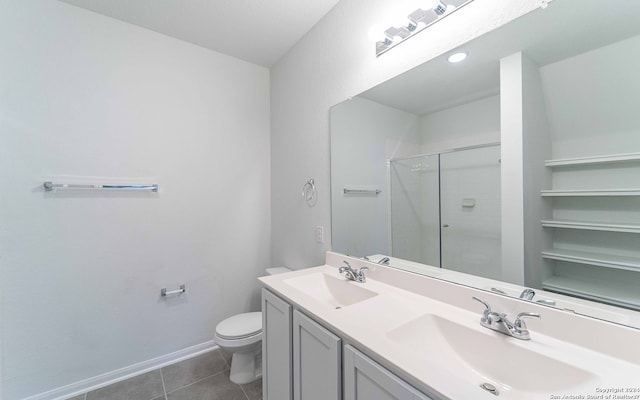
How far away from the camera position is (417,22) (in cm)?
120

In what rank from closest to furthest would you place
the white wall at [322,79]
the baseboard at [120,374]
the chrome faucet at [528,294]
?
1. the chrome faucet at [528,294]
2. the white wall at [322,79]
3. the baseboard at [120,374]

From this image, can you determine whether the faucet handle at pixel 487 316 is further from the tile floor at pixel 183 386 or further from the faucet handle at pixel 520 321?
the tile floor at pixel 183 386

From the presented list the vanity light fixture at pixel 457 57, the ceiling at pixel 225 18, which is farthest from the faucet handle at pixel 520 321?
the ceiling at pixel 225 18

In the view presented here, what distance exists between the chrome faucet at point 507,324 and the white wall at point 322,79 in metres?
1.05

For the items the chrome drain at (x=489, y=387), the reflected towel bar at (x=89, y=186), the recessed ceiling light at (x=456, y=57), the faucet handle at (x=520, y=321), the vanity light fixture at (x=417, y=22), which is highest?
the vanity light fixture at (x=417, y=22)

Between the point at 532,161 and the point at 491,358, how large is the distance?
0.68 m

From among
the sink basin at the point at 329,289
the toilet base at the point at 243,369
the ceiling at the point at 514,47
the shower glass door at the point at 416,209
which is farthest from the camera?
the toilet base at the point at 243,369

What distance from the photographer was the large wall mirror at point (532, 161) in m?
0.73

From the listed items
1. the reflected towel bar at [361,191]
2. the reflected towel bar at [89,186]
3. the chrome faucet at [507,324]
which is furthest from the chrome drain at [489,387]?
the reflected towel bar at [89,186]

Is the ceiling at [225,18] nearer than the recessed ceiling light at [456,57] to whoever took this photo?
No

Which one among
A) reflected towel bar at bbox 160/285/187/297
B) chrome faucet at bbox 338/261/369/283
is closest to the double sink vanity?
chrome faucet at bbox 338/261/369/283

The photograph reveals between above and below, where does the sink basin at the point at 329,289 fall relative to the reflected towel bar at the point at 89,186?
below

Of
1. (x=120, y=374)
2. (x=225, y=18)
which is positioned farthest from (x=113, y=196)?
(x=225, y=18)

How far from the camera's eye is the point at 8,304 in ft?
4.95
